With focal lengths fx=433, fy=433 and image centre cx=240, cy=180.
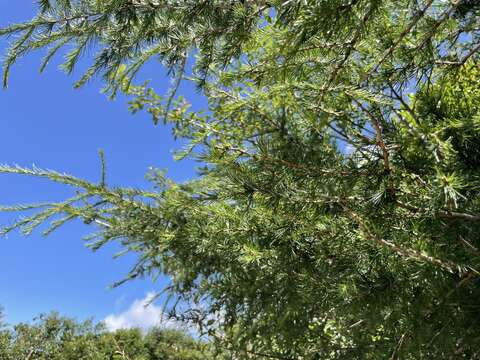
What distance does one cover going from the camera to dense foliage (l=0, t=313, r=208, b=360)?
67.6 feet

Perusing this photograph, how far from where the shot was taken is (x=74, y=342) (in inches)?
846

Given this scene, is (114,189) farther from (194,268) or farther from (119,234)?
(194,268)

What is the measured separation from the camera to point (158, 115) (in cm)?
426

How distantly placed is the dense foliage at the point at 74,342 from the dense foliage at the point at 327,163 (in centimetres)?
1826

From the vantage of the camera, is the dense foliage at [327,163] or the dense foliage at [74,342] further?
the dense foliage at [74,342]

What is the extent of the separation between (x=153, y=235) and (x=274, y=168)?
1717mm

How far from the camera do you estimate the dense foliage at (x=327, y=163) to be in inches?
76.2

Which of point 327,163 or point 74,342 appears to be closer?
point 327,163

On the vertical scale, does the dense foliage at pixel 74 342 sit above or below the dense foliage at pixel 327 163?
above

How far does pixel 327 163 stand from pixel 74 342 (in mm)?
22660

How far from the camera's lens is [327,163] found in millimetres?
2221

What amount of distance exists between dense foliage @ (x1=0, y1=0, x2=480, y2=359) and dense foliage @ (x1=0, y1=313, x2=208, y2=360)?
18.3m

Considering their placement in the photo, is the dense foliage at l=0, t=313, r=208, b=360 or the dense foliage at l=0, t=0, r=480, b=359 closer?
the dense foliage at l=0, t=0, r=480, b=359

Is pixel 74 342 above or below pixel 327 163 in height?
above
